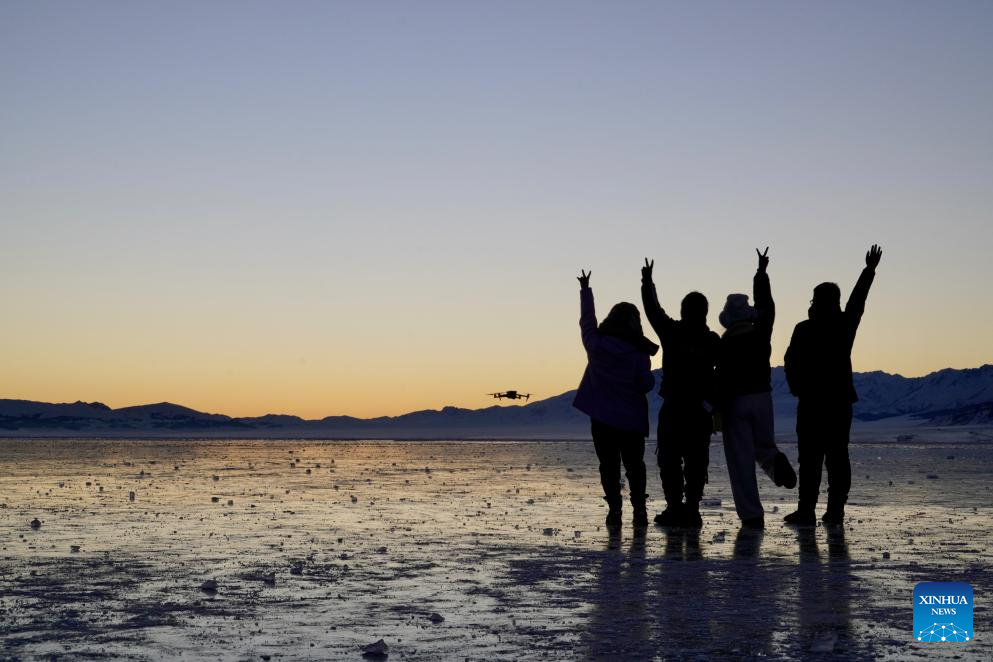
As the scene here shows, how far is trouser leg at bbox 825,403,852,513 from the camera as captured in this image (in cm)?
1084

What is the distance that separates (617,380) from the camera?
36.3 feet

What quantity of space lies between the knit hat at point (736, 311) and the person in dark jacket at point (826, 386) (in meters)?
0.65

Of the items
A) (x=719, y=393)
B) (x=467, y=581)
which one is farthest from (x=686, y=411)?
(x=467, y=581)

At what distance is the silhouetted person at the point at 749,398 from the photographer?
35.0ft

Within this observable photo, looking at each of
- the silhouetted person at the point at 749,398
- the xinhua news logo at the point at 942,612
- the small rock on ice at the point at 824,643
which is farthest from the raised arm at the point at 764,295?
the small rock on ice at the point at 824,643

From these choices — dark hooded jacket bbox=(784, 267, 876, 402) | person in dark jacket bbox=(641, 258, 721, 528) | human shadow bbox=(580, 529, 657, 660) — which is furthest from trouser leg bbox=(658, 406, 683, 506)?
human shadow bbox=(580, 529, 657, 660)

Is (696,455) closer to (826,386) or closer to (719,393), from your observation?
(719,393)

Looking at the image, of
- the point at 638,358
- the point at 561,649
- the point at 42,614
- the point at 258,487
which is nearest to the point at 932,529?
the point at 638,358

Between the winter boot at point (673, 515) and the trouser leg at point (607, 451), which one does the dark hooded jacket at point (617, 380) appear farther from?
the winter boot at point (673, 515)

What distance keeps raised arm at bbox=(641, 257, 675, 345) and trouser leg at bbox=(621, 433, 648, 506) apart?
97cm

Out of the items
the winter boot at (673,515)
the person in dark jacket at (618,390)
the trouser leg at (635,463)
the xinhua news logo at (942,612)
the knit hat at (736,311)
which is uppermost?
the knit hat at (736,311)

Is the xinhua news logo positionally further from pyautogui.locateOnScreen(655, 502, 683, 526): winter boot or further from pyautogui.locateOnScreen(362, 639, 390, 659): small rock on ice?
pyautogui.locateOnScreen(655, 502, 683, 526): winter boot

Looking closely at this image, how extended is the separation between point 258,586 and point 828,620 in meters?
3.17

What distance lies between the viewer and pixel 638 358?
11133 mm
